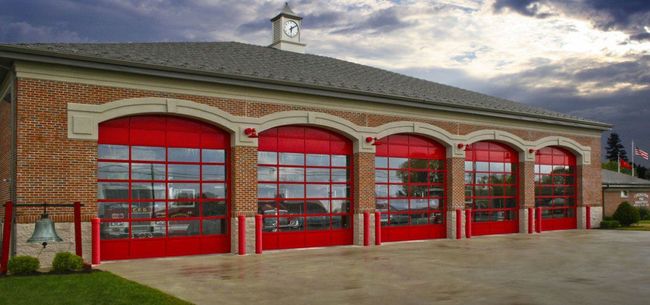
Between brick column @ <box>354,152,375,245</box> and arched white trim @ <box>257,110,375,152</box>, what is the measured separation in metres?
0.44

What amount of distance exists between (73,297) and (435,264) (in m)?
9.89

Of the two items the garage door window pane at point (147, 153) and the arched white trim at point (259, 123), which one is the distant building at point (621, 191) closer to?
the arched white trim at point (259, 123)

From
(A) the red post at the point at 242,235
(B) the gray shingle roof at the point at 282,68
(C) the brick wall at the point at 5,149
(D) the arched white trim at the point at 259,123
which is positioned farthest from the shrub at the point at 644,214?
(C) the brick wall at the point at 5,149

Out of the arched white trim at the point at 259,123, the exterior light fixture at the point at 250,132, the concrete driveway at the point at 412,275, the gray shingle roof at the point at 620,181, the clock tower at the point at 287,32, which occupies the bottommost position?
the concrete driveway at the point at 412,275

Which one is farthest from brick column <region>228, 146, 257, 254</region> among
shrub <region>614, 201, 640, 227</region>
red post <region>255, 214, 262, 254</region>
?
shrub <region>614, 201, 640, 227</region>

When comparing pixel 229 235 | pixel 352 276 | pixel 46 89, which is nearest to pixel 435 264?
pixel 352 276

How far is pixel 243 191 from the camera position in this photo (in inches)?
819

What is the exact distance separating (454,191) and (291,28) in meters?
11.6

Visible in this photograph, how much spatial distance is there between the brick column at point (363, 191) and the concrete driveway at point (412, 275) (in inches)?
61.7

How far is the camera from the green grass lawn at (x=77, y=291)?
11500mm

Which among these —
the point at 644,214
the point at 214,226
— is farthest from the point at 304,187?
the point at 644,214

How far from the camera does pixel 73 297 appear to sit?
11820 mm

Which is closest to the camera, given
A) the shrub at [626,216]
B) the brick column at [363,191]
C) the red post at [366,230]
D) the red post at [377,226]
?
the red post at [366,230]

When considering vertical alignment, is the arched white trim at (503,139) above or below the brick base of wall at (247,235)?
above
